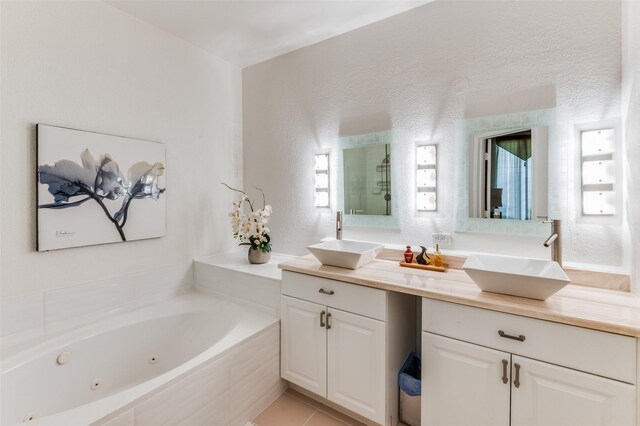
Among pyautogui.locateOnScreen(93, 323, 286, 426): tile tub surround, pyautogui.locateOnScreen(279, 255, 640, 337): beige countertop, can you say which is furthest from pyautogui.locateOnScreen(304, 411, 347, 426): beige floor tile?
pyautogui.locateOnScreen(279, 255, 640, 337): beige countertop

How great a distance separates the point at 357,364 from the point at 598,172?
164 cm

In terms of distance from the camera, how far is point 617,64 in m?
1.43

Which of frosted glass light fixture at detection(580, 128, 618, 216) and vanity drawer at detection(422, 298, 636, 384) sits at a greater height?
frosted glass light fixture at detection(580, 128, 618, 216)

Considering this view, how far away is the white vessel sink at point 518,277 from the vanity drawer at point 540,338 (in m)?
0.12

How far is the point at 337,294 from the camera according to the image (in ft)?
5.53

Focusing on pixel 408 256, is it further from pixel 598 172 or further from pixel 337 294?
pixel 598 172

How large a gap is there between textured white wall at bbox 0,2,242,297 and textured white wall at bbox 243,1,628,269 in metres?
0.43

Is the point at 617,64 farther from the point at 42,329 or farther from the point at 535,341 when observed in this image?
the point at 42,329

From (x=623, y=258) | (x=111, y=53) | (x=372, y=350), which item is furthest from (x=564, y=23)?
(x=111, y=53)

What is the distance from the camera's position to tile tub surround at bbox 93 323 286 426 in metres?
1.28

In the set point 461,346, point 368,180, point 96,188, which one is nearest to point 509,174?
point 368,180

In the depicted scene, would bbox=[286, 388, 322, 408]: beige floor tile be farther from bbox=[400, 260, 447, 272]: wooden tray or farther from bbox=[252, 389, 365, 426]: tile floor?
bbox=[400, 260, 447, 272]: wooden tray

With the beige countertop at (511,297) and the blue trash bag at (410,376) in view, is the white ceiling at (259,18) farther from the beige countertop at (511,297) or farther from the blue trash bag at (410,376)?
the blue trash bag at (410,376)

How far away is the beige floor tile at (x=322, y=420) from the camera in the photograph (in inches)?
68.7
